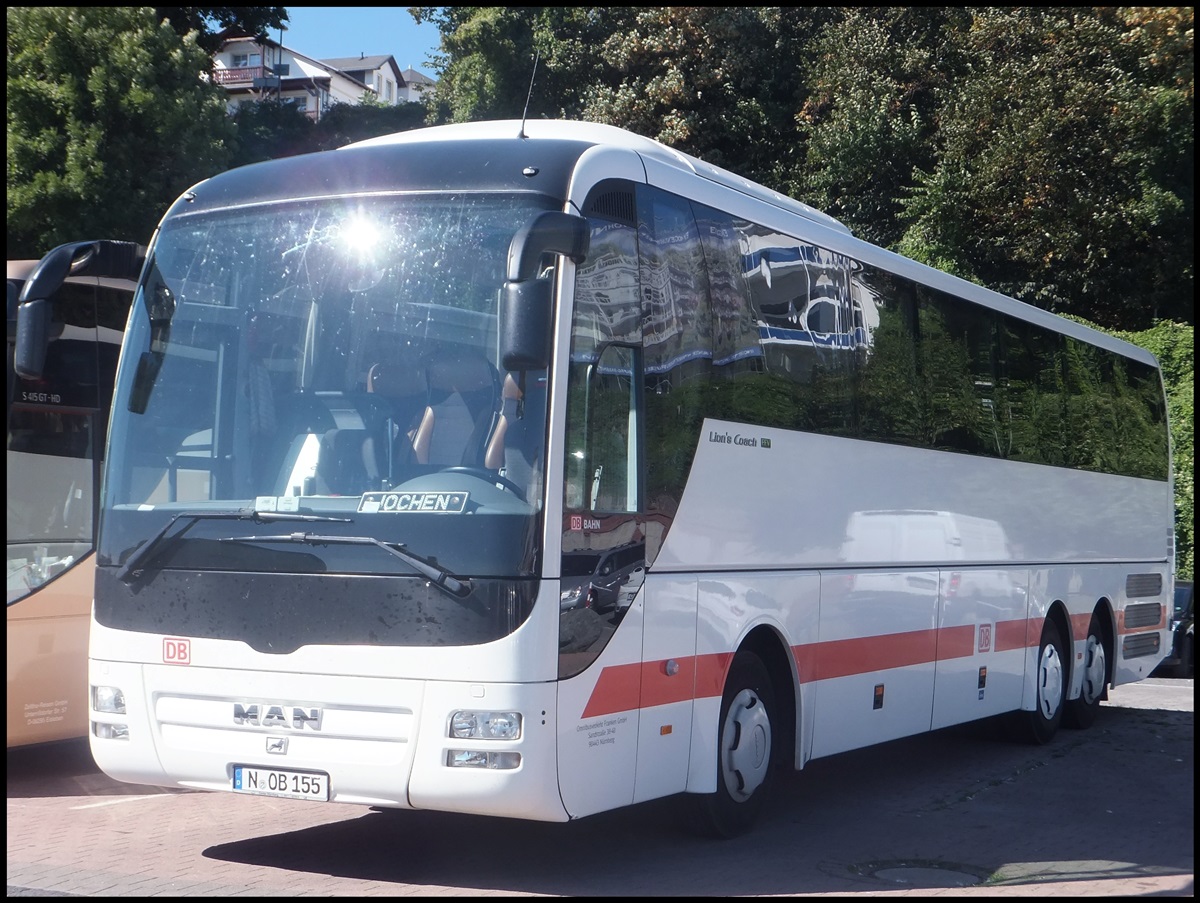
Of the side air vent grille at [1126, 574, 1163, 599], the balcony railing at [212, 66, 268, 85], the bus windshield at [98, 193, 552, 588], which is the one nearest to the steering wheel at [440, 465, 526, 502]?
the bus windshield at [98, 193, 552, 588]

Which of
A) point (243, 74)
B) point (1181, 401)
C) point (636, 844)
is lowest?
point (636, 844)

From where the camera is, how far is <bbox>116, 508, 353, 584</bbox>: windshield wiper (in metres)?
6.72

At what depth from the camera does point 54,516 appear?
991 cm

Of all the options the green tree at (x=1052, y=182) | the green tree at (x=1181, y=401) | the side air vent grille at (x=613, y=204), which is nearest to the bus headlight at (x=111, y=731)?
the side air vent grille at (x=613, y=204)

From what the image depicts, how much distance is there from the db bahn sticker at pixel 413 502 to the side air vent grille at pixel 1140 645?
10.7 m

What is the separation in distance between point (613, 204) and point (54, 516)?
4893 millimetres

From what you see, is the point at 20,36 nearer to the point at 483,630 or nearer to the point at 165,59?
the point at 165,59

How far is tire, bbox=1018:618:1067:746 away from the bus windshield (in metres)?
8.06

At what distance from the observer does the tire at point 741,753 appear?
8008 mm

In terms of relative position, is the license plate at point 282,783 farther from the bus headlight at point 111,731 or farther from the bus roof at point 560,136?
the bus roof at point 560,136

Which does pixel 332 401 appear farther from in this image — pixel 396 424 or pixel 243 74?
pixel 243 74

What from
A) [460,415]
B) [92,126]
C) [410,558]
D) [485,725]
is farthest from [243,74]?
[485,725]

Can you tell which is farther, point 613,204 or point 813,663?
point 813,663

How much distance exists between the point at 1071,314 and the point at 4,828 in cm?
2368
